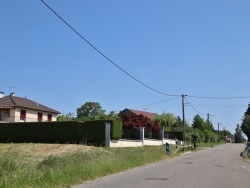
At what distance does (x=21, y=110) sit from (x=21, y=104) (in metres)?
1.09

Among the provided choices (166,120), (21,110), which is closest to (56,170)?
(21,110)

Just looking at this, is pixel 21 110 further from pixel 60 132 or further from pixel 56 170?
pixel 56 170

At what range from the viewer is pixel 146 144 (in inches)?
1972

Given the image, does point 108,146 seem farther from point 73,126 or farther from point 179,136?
point 179,136

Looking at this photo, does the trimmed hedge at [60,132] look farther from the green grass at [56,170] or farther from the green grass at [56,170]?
the green grass at [56,170]

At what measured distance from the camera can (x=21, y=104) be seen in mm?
63219

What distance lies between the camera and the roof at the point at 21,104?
61.2m

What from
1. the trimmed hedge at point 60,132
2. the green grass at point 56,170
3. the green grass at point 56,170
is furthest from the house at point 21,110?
the green grass at point 56,170

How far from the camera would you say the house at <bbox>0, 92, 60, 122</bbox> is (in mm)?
60875

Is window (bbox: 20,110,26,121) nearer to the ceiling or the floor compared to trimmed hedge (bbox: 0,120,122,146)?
nearer to the ceiling

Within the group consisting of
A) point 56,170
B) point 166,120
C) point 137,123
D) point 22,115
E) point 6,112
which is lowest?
point 56,170

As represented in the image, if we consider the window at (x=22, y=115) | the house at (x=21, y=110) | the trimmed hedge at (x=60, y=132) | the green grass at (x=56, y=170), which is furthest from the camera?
the window at (x=22, y=115)

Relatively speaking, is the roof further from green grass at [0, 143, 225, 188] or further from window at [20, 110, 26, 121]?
green grass at [0, 143, 225, 188]

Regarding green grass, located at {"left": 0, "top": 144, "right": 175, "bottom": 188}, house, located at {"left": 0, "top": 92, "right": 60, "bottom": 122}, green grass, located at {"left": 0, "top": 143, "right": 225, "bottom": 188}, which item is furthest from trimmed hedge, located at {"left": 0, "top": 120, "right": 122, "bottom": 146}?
green grass, located at {"left": 0, "top": 144, "right": 175, "bottom": 188}
